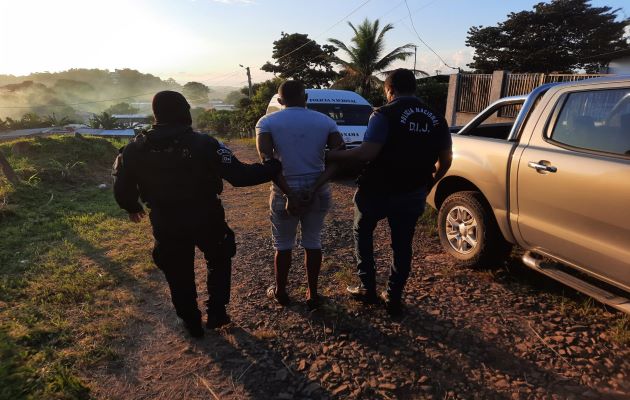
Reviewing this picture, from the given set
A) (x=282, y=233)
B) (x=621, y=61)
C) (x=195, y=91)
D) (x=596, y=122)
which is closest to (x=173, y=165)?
(x=282, y=233)

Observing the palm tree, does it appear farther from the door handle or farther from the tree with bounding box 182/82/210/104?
the tree with bounding box 182/82/210/104

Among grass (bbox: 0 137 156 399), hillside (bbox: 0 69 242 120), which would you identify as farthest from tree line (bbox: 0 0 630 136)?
hillside (bbox: 0 69 242 120)

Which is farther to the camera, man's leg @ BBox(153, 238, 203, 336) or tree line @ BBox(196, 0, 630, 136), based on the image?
tree line @ BBox(196, 0, 630, 136)

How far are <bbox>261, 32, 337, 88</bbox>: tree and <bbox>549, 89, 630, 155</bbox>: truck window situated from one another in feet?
102

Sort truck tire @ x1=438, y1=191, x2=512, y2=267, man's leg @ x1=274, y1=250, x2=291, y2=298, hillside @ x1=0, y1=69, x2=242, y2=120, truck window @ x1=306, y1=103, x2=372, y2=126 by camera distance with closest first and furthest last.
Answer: man's leg @ x1=274, y1=250, x2=291, y2=298
truck tire @ x1=438, y1=191, x2=512, y2=267
truck window @ x1=306, y1=103, x2=372, y2=126
hillside @ x1=0, y1=69, x2=242, y2=120

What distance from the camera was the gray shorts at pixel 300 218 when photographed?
8.93ft

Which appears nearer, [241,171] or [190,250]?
[241,171]

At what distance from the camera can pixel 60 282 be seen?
397 cm

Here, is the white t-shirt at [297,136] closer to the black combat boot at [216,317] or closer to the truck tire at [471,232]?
the black combat boot at [216,317]

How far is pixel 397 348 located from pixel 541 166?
164cm

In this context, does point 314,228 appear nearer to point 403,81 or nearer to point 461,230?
point 403,81

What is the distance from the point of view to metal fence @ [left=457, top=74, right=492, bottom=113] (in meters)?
12.0

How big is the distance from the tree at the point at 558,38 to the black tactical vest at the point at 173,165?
105ft

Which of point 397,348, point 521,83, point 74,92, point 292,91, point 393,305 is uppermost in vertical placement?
point 74,92
